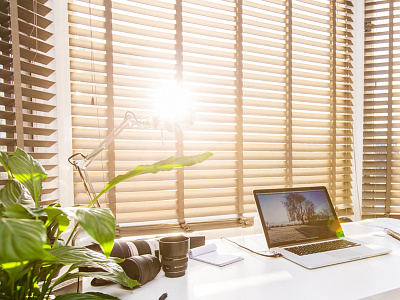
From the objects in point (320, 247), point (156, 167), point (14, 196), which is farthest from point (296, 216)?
point (14, 196)

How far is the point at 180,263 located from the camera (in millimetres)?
1043

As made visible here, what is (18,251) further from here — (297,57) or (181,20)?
(297,57)

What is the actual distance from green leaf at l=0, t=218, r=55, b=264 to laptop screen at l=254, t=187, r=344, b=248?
43.0 inches

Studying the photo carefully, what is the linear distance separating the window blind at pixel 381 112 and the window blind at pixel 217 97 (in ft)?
0.60

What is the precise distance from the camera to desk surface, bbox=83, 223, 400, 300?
89 centimetres

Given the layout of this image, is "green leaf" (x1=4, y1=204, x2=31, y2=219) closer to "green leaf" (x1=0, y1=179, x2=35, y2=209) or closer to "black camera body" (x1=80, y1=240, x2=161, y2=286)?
"green leaf" (x1=0, y1=179, x2=35, y2=209)

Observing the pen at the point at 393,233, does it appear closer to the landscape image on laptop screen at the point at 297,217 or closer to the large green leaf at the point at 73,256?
the landscape image on laptop screen at the point at 297,217

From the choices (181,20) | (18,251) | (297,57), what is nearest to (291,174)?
(297,57)

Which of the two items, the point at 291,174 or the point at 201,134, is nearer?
the point at 201,134

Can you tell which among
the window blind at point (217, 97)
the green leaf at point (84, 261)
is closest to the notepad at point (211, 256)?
the green leaf at point (84, 261)

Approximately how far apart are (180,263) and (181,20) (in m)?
1.62

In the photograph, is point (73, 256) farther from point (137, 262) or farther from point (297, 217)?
point (297, 217)

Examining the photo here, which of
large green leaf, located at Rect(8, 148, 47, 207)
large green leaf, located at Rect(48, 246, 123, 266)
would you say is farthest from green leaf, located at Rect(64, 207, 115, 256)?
large green leaf, located at Rect(8, 148, 47, 207)

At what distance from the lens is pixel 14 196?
0.61 meters
